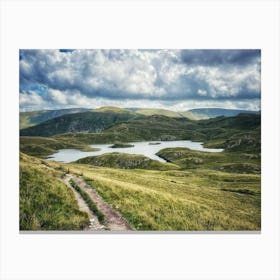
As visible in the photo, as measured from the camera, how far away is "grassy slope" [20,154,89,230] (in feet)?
35.4

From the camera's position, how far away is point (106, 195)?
12266 mm

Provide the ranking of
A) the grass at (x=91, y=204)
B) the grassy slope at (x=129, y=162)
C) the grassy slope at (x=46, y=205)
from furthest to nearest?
the grassy slope at (x=129, y=162) → the grass at (x=91, y=204) → the grassy slope at (x=46, y=205)

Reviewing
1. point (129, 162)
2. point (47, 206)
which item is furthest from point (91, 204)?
point (129, 162)

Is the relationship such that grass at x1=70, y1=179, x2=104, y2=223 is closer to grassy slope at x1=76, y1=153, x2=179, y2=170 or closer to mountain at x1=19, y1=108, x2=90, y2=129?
mountain at x1=19, y1=108, x2=90, y2=129

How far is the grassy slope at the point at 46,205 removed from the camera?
1078 centimetres

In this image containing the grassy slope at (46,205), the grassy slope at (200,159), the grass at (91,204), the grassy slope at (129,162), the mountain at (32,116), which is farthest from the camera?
the grassy slope at (200,159)

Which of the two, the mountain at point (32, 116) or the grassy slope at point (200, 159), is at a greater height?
the mountain at point (32, 116)

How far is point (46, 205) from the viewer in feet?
35.5

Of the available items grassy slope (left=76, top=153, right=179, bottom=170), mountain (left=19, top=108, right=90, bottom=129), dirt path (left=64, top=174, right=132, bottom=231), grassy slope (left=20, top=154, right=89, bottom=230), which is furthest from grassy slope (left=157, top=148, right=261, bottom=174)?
grassy slope (left=20, top=154, right=89, bottom=230)

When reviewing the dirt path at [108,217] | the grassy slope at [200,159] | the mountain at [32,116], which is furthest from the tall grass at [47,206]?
the grassy slope at [200,159]

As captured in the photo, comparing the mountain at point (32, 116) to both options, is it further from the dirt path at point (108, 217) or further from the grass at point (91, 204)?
the dirt path at point (108, 217)

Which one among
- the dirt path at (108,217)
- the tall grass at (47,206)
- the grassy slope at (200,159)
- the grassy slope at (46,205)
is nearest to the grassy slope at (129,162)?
the grassy slope at (200,159)

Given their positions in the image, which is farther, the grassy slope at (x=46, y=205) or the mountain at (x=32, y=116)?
the mountain at (x=32, y=116)
